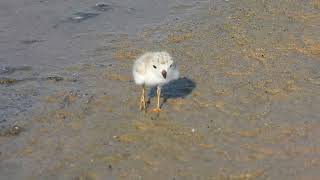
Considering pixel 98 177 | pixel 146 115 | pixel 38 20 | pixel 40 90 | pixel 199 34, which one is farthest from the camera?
pixel 38 20

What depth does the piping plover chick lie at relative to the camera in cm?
824

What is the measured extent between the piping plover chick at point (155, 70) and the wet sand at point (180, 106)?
53cm

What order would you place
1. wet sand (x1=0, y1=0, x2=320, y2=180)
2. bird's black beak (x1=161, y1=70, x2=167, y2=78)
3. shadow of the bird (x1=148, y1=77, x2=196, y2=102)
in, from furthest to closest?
1. shadow of the bird (x1=148, y1=77, x2=196, y2=102)
2. bird's black beak (x1=161, y1=70, x2=167, y2=78)
3. wet sand (x1=0, y1=0, x2=320, y2=180)

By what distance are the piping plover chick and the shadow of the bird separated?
655mm

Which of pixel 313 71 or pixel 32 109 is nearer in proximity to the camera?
pixel 32 109

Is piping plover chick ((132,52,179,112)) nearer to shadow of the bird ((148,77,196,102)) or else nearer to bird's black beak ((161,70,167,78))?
bird's black beak ((161,70,167,78))

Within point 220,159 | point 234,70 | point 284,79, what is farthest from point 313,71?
point 220,159

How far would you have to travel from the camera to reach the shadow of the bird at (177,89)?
9.32 metres

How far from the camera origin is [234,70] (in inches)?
398

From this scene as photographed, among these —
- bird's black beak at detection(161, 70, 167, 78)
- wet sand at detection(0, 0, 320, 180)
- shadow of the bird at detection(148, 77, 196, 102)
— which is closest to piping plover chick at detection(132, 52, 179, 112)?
bird's black beak at detection(161, 70, 167, 78)

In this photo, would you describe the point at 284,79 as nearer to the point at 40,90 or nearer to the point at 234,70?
the point at 234,70

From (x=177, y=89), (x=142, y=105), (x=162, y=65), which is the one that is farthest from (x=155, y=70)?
(x=177, y=89)

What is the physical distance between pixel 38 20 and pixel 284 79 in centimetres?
655

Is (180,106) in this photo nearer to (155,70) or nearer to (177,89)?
(177,89)
